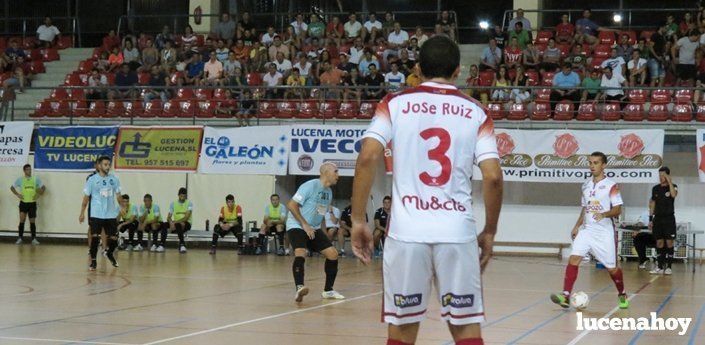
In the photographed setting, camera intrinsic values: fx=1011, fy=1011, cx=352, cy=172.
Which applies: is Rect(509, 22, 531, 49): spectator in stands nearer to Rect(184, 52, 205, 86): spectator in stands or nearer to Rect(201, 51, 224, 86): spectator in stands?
Rect(201, 51, 224, 86): spectator in stands

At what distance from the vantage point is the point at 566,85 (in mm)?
24688

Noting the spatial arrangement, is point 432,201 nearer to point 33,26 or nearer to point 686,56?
point 686,56

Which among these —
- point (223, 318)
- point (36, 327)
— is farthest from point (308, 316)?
point (36, 327)

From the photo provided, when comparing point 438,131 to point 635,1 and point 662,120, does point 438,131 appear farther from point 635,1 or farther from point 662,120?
point 635,1

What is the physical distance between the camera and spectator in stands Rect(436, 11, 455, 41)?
27.6m

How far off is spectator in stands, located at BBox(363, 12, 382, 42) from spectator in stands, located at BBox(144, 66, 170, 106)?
5846 mm

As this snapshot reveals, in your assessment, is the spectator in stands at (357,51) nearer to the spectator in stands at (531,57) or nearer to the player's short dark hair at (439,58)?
the spectator in stands at (531,57)

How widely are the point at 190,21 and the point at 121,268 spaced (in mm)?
16690

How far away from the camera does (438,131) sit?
5020mm

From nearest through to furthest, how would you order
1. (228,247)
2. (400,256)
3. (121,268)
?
(400,256), (121,268), (228,247)

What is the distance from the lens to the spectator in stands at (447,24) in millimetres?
27594

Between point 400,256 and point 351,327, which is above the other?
point 400,256

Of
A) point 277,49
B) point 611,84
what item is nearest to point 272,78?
point 277,49

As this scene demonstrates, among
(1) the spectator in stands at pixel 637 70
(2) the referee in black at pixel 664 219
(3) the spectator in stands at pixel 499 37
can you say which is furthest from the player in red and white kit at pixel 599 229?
(3) the spectator in stands at pixel 499 37
